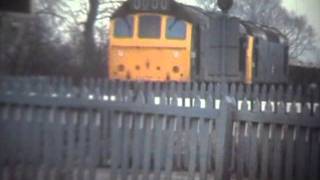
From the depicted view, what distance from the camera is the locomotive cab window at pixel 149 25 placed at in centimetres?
345

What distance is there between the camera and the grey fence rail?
11.3 feet

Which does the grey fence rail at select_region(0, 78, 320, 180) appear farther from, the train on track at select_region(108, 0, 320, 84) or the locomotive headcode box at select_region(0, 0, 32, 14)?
the locomotive headcode box at select_region(0, 0, 32, 14)

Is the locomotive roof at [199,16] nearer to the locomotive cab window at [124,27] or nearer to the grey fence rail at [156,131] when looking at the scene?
the locomotive cab window at [124,27]

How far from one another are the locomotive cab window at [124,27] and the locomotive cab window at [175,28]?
5.6 inches

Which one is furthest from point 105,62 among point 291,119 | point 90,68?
point 291,119

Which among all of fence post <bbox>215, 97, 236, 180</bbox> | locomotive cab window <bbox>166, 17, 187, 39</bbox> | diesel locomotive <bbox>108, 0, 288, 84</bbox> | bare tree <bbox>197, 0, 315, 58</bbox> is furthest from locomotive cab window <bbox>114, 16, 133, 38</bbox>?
fence post <bbox>215, 97, 236, 180</bbox>

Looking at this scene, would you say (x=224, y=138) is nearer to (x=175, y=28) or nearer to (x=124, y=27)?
(x=175, y=28)

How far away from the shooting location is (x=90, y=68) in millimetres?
3496

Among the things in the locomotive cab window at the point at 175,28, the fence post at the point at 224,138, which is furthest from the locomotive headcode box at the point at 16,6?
the fence post at the point at 224,138

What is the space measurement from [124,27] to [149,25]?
3.9 inches

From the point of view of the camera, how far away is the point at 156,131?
3.55 meters

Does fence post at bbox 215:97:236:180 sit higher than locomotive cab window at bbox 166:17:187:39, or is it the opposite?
locomotive cab window at bbox 166:17:187:39

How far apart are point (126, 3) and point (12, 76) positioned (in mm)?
534

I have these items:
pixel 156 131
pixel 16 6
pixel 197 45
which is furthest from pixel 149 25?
pixel 16 6
